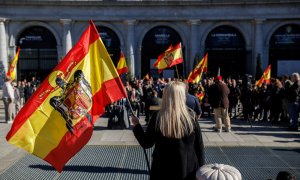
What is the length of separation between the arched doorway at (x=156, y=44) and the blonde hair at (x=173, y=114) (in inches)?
1086

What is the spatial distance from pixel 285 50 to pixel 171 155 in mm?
30643

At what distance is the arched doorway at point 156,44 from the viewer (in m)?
32.0

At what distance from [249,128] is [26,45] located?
76.8 ft

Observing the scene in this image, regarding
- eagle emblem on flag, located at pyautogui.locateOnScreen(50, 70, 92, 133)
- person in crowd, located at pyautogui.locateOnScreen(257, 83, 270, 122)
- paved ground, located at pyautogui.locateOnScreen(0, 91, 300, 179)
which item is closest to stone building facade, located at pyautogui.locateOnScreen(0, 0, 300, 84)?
person in crowd, located at pyautogui.locateOnScreen(257, 83, 270, 122)

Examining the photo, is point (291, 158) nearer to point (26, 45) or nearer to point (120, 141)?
point (120, 141)

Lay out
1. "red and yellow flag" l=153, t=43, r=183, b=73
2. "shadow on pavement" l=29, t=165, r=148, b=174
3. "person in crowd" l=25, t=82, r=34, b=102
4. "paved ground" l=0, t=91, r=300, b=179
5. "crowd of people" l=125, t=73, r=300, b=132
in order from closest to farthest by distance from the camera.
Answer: "shadow on pavement" l=29, t=165, r=148, b=174, "paved ground" l=0, t=91, r=300, b=179, "crowd of people" l=125, t=73, r=300, b=132, "red and yellow flag" l=153, t=43, r=183, b=73, "person in crowd" l=25, t=82, r=34, b=102

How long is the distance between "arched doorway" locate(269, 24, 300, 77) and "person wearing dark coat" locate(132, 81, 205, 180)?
29.8 metres

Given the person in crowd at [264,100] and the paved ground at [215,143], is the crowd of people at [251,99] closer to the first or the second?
the person in crowd at [264,100]

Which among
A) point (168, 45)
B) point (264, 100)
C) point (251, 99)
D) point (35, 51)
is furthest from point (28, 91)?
point (168, 45)

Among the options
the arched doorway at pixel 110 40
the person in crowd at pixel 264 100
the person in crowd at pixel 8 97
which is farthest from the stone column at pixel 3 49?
the person in crowd at pixel 264 100

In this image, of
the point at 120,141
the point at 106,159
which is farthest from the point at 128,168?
the point at 120,141

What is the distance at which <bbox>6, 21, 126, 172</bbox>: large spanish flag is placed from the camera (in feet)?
15.5

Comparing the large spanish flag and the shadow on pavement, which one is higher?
the large spanish flag

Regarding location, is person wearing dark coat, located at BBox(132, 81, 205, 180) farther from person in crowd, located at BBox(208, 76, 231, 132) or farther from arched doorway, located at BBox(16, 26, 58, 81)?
arched doorway, located at BBox(16, 26, 58, 81)
